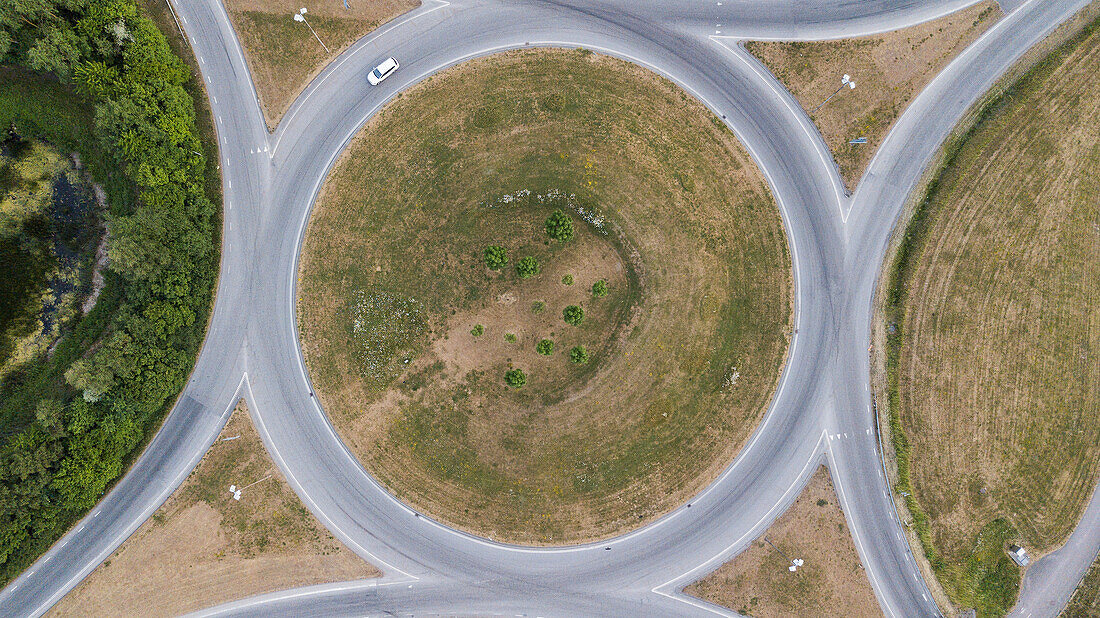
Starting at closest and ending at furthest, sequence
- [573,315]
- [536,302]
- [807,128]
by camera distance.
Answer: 1. [573,315]
2. [536,302]
3. [807,128]

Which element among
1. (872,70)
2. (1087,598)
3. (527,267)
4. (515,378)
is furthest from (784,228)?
(1087,598)

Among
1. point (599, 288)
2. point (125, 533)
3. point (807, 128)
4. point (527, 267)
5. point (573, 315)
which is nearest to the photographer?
point (527, 267)

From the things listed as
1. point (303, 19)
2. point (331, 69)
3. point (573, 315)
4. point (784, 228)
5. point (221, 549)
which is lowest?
point (784, 228)

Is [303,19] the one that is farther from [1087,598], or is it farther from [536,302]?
[1087,598]

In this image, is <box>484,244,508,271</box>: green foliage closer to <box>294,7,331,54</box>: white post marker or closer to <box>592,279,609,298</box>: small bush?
<box>592,279,609,298</box>: small bush

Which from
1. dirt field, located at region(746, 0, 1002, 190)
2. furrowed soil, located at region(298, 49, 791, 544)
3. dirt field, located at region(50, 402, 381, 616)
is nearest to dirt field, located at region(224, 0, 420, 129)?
A: furrowed soil, located at region(298, 49, 791, 544)

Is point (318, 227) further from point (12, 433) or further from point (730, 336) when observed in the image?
point (730, 336)

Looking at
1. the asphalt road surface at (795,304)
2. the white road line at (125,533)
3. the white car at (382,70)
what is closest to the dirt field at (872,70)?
the asphalt road surface at (795,304)
